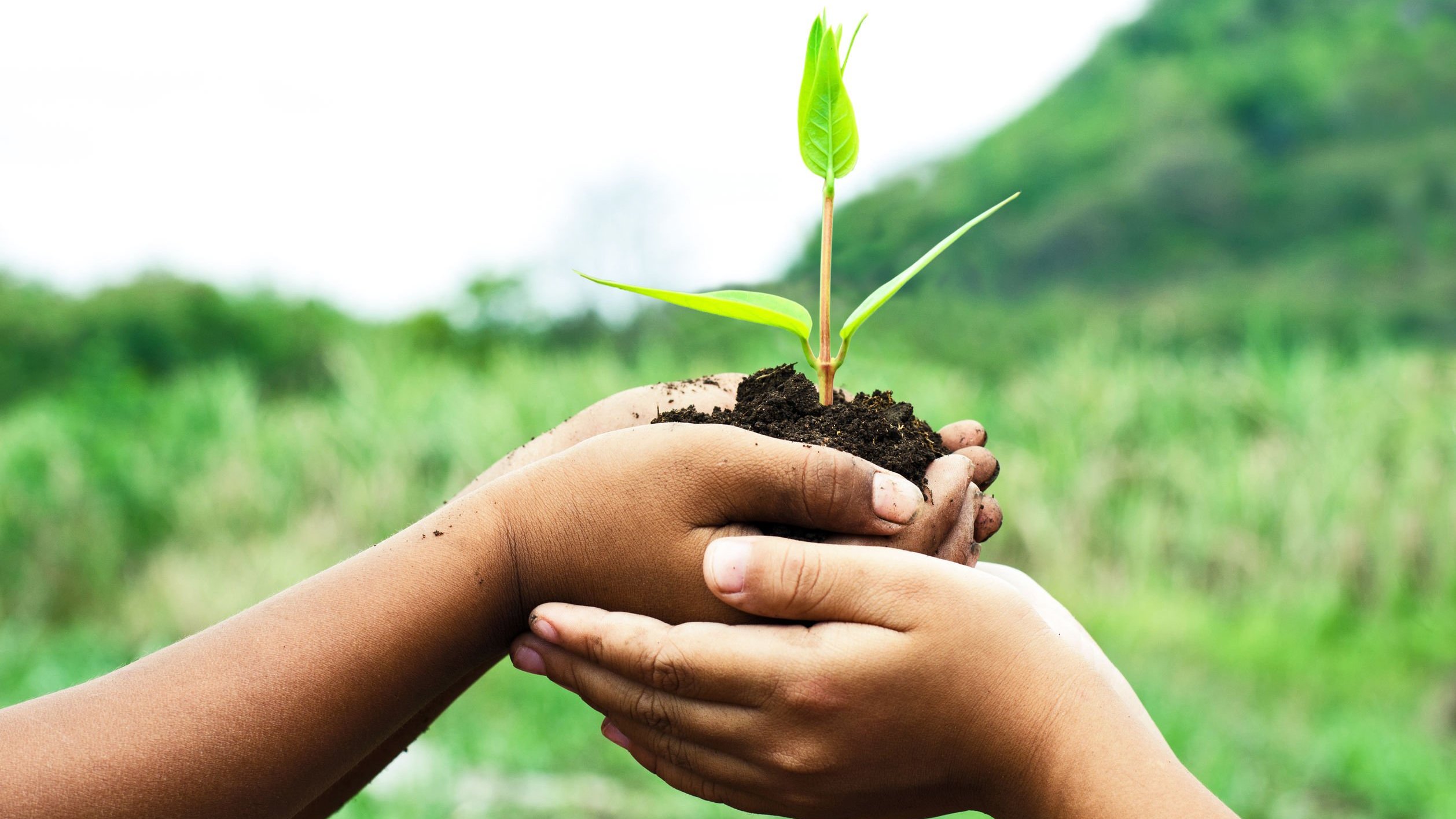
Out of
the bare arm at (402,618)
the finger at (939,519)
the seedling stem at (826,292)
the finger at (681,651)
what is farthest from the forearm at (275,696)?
the seedling stem at (826,292)

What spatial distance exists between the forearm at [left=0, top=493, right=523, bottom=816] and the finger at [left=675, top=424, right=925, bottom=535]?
28 centimetres

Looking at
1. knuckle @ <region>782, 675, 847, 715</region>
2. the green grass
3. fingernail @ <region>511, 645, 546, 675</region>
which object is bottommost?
the green grass

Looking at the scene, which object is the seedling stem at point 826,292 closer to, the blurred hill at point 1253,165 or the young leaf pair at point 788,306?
the young leaf pair at point 788,306

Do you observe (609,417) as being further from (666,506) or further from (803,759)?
(803,759)

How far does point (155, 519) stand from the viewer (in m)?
6.32

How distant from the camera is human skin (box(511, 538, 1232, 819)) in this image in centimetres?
118

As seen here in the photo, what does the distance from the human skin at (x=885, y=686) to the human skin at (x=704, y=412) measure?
118mm

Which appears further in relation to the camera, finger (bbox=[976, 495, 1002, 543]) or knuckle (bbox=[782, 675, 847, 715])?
finger (bbox=[976, 495, 1002, 543])

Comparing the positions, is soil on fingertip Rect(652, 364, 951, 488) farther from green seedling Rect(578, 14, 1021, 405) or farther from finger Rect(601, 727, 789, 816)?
finger Rect(601, 727, 789, 816)

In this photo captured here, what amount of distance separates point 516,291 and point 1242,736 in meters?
6.05

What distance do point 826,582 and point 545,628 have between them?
354 millimetres

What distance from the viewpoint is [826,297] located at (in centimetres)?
159

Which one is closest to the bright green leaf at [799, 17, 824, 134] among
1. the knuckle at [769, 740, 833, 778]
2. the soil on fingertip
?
the soil on fingertip

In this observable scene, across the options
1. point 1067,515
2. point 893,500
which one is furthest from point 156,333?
point 893,500
